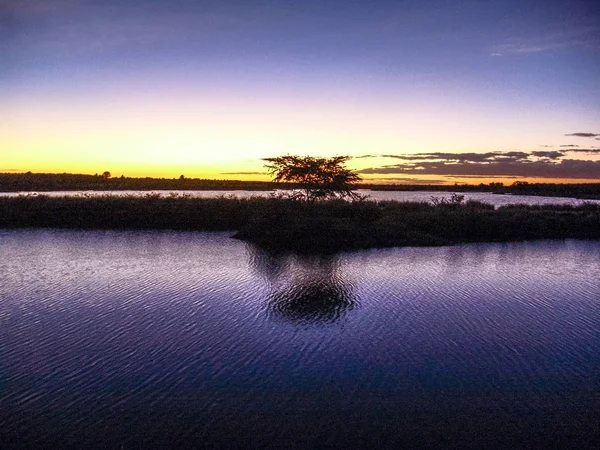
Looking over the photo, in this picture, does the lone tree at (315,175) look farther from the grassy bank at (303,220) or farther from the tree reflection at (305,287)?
the tree reflection at (305,287)

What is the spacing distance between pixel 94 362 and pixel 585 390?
396 inches

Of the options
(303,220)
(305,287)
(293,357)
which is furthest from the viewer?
(303,220)

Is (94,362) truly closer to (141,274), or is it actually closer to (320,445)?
(320,445)

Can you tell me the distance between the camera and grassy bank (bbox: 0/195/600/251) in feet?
88.3

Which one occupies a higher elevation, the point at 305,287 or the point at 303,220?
the point at 303,220

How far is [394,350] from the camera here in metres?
10.1

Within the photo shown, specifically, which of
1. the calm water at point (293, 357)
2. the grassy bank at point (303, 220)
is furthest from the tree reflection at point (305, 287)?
the grassy bank at point (303, 220)

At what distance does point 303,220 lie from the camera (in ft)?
90.3

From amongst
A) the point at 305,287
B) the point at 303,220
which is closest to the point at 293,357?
the point at 305,287

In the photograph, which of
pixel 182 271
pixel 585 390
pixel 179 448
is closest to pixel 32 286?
pixel 182 271

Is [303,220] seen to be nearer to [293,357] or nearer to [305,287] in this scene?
[305,287]

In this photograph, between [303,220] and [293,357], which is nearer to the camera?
[293,357]

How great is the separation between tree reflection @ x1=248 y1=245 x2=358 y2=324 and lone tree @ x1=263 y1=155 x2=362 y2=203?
8.88 m

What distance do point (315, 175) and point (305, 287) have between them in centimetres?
1584
